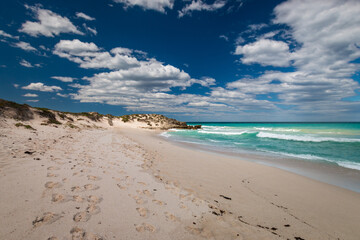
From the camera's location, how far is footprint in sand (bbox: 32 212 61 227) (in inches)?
106

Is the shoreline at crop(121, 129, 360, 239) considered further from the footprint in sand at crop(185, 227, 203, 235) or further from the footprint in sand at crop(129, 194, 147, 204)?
the footprint in sand at crop(129, 194, 147, 204)

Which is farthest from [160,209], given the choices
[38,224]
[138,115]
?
[138,115]

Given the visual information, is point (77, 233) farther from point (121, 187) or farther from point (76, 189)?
point (121, 187)

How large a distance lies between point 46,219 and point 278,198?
647 centimetres

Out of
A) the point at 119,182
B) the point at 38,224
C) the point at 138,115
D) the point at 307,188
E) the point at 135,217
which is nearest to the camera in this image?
the point at 38,224

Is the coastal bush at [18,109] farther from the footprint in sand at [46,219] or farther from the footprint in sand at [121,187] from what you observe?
the footprint in sand at [46,219]

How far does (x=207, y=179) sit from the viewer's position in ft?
22.2

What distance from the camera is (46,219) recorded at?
2822 mm

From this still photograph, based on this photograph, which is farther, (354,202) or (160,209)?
(354,202)

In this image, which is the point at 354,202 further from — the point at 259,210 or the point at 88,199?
the point at 88,199

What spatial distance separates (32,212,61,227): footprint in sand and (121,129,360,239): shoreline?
3648 mm

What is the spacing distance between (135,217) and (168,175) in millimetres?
3375

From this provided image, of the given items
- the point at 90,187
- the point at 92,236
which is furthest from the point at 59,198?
the point at 92,236

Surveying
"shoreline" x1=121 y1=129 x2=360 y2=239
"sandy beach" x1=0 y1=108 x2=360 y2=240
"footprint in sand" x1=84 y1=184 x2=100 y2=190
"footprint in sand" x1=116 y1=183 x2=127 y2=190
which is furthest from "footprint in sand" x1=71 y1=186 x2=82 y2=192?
"shoreline" x1=121 y1=129 x2=360 y2=239
